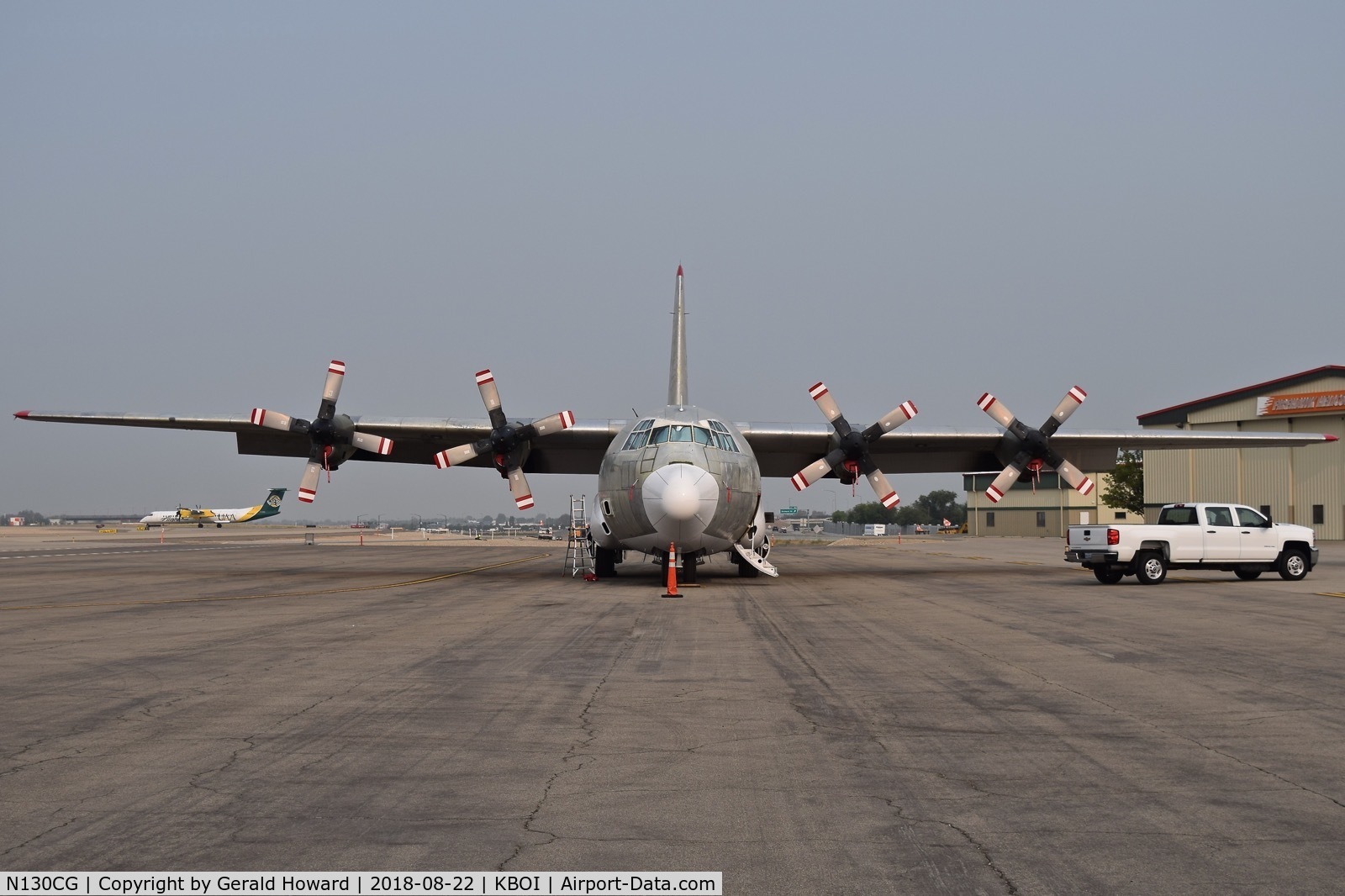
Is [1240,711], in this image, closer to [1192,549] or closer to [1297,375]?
[1192,549]

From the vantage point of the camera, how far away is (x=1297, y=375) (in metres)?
61.2

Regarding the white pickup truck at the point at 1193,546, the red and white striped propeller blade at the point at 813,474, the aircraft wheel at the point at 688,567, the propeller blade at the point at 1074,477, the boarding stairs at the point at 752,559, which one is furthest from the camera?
the red and white striped propeller blade at the point at 813,474

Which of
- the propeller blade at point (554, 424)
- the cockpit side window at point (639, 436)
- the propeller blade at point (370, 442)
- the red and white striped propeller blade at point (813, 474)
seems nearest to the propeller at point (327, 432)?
the propeller blade at point (370, 442)

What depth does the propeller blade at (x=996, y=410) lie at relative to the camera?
1211 inches

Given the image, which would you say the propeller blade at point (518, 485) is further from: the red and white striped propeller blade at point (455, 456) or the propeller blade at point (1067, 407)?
the propeller blade at point (1067, 407)

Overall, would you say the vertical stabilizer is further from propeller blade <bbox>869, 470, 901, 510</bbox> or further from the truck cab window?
the truck cab window

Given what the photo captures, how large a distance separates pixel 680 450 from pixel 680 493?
5.04ft

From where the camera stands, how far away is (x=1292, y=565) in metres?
27.1

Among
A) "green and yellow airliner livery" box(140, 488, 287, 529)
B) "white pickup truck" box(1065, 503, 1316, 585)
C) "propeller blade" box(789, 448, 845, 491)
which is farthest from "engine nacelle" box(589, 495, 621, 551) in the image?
"green and yellow airliner livery" box(140, 488, 287, 529)

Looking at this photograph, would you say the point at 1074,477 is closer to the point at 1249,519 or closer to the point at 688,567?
the point at 1249,519

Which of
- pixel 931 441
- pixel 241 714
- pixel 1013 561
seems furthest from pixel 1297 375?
pixel 241 714

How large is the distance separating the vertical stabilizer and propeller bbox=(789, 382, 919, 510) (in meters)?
3.98

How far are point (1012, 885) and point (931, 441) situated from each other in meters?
28.2

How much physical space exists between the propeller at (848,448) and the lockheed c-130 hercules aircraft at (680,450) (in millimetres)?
35
